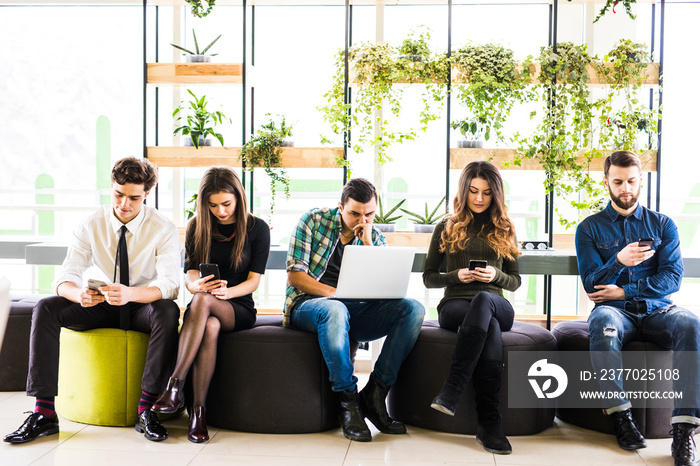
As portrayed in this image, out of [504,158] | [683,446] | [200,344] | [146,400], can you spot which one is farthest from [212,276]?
[504,158]

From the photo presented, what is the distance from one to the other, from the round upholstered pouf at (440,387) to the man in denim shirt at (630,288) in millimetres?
258

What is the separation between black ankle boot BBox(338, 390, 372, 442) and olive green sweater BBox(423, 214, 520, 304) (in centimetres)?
60

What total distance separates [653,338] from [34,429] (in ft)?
8.11

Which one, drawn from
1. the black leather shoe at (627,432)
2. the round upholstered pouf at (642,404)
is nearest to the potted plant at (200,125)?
the round upholstered pouf at (642,404)

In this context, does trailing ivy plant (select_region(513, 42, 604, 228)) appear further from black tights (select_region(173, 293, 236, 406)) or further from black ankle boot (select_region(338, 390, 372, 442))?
black tights (select_region(173, 293, 236, 406))

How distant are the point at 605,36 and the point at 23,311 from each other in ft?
12.8

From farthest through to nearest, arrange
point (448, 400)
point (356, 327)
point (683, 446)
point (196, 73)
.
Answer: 1. point (196, 73)
2. point (356, 327)
3. point (448, 400)
4. point (683, 446)

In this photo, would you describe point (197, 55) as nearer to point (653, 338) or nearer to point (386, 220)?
point (386, 220)

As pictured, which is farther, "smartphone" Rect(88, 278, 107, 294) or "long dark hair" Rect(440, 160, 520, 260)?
"long dark hair" Rect(440, 160, 520, 260)

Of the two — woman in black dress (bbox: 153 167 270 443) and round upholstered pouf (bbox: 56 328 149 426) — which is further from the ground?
woman in black dress (bbox: 153 167 270 443)

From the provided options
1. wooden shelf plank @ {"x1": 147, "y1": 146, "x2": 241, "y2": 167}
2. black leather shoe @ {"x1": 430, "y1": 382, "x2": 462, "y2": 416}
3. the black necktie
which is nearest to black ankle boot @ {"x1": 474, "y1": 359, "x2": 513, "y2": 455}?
black leather shoe @ {"x1": 430, "y1": 382, "x2": 462, "y2": 416}

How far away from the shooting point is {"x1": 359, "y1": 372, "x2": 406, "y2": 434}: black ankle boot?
269cm

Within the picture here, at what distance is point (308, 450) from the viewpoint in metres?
2.49

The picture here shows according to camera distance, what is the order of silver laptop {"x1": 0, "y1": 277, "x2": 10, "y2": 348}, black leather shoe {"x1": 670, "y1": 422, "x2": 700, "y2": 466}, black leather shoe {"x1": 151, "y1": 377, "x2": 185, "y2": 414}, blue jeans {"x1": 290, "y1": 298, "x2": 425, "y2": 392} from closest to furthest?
silver laptop {"x1": 0, "y1": 277, "x2": 10, "y2": 348} < black leather shoe {"x1": 670, "y1": 422, "x2": 700, "y2": 466} < black leather shoe {"x1": 151, "y1": 377, "x2": 185, "y2": 414} < blue jeans {"x1": 290, "y1": 298, "x2": 425, "y2": 392}
